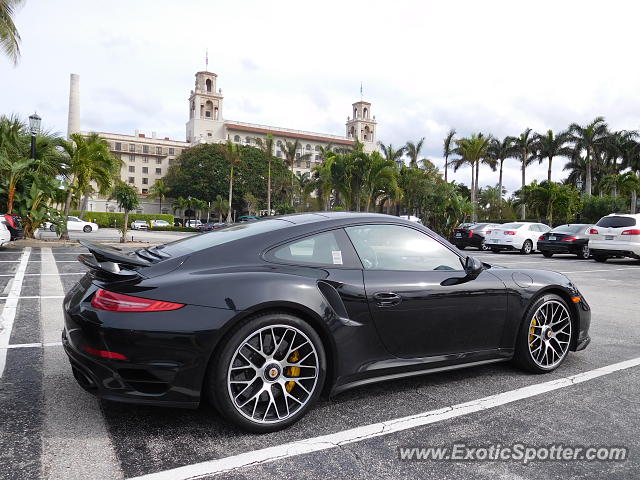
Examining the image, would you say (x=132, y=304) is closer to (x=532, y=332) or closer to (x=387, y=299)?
(x=387, y=299)

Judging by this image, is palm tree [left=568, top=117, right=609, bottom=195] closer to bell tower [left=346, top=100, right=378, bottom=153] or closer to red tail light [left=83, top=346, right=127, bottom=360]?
red tail light [left=83, top=346, right=127, bottom=360]

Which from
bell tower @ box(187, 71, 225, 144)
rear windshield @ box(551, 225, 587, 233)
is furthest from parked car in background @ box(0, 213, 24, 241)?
bell tower @ box(187, 71, 225, 144)

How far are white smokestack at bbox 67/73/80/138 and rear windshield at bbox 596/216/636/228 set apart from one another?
222 ft

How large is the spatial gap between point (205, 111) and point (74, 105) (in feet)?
122

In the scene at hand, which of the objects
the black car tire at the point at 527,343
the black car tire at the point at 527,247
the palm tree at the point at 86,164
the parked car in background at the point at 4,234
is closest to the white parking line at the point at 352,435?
the black car tire at the point at 527,343

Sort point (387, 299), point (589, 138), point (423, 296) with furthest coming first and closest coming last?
point (589, 138) < point (423, 296) < point (387, 299)

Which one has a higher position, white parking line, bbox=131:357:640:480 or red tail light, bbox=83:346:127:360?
red tail light, bbox=83:346:127:360

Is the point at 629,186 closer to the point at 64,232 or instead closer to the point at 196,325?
the point at 64,232

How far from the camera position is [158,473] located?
7.91 feet

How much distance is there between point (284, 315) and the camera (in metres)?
2.92

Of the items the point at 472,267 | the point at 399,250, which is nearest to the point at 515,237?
the point at 472,267

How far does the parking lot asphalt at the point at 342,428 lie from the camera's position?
2514 mm

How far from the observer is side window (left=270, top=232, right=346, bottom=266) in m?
3.19

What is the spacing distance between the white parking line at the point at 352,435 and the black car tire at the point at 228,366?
0.59 ft
